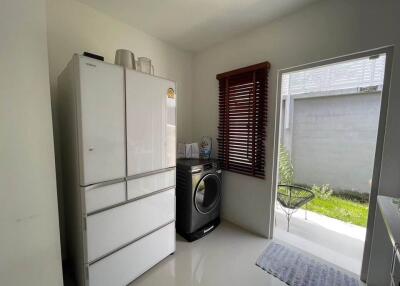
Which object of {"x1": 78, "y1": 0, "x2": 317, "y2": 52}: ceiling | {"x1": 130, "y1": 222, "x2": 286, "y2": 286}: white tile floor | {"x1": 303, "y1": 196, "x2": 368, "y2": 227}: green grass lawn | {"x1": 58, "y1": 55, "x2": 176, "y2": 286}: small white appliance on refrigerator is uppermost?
{"x1": 78, "y1": 0, "x2": 317, "y2": 52}: ceiling

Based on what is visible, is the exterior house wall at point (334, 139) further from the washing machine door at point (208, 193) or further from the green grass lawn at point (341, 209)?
Result: the washing machine door at point (208, 193)

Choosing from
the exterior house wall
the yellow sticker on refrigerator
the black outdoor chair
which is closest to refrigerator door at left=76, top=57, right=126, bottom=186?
the yellow sticker on refrigerator

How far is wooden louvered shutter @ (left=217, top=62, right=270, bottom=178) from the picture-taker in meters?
2.21

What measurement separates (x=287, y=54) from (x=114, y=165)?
2043 millimetres

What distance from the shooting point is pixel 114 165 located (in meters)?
1.40

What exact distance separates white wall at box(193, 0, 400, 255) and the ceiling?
0.55ft

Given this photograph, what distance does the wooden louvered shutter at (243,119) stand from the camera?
2207 millimetres

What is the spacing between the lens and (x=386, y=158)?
4.83 ft

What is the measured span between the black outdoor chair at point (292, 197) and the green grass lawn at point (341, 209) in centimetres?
59

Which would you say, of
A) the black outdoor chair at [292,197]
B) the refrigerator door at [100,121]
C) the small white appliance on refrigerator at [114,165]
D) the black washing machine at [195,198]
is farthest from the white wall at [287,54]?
the refrigerator door at [100,121]

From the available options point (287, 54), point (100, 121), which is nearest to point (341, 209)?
point (287, 54)

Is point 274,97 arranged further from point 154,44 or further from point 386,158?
point 154,44

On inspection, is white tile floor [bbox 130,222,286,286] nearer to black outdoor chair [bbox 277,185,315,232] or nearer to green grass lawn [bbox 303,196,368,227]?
black outdoor chair [bbox 277,185,315,232]

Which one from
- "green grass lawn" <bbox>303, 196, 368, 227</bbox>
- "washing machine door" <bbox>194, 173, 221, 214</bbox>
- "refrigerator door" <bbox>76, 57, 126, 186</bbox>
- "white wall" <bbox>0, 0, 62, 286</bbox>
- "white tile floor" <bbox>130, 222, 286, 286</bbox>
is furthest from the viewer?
"green grass lawn" <bbox>303, 196, 368, 227</bbox>
